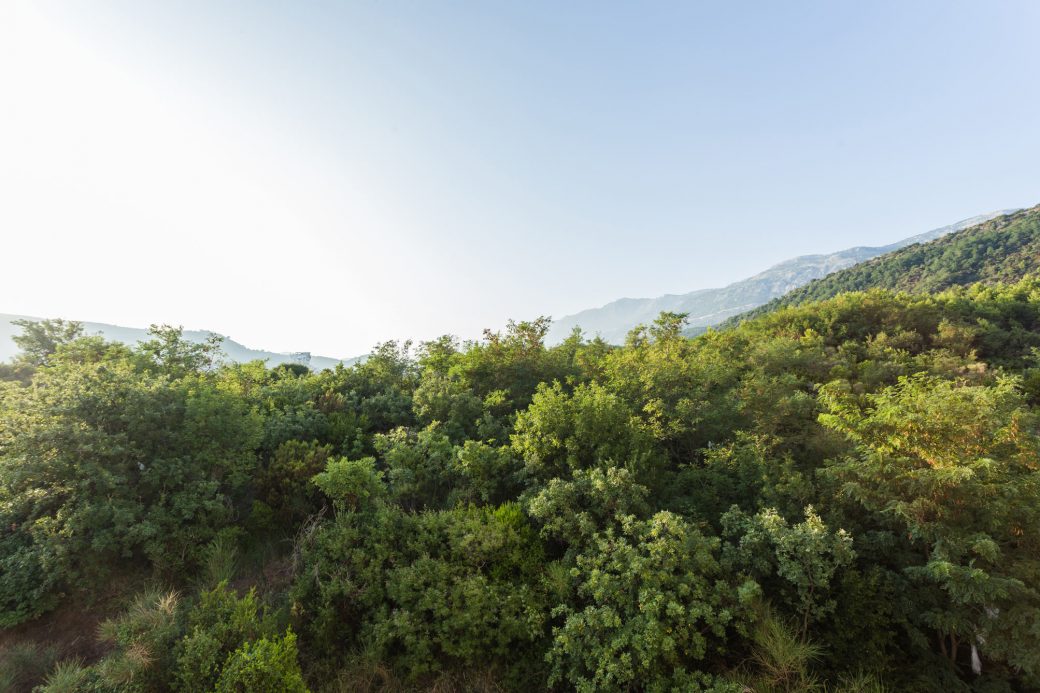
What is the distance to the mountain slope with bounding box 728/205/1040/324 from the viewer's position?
50.6 metres

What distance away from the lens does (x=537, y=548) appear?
24.2 ft

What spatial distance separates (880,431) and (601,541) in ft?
17.7

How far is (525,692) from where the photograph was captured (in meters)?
6.12

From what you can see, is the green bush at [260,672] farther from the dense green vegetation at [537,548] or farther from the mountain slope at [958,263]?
the mountain slope at [958,263]

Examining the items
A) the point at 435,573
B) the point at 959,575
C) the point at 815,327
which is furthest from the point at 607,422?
the point at 815,327

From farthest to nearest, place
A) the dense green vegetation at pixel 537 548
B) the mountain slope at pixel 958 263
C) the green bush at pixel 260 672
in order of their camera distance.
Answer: the mountain slope at pixel 958 263
the dense green vegetation at pixel 537 548
the green bush at pixel 260 672

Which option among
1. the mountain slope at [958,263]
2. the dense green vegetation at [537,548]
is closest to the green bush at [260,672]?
the dense green vegetation at [537,548]

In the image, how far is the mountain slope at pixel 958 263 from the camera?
50.6m

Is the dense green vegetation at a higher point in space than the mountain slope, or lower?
lower

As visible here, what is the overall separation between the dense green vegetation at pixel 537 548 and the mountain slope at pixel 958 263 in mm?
48052

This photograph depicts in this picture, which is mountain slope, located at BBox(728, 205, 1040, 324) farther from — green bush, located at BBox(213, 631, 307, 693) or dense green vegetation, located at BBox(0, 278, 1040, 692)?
green bush, located at BBox(213, 631, 307, 693)

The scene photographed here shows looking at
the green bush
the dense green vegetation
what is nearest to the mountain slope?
the dense green vegetation

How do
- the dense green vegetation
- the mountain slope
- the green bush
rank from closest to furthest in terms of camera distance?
the green bush, the dense green vegetation, the mountain slope

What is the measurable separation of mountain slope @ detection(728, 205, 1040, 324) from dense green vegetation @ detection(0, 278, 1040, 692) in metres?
48.1
